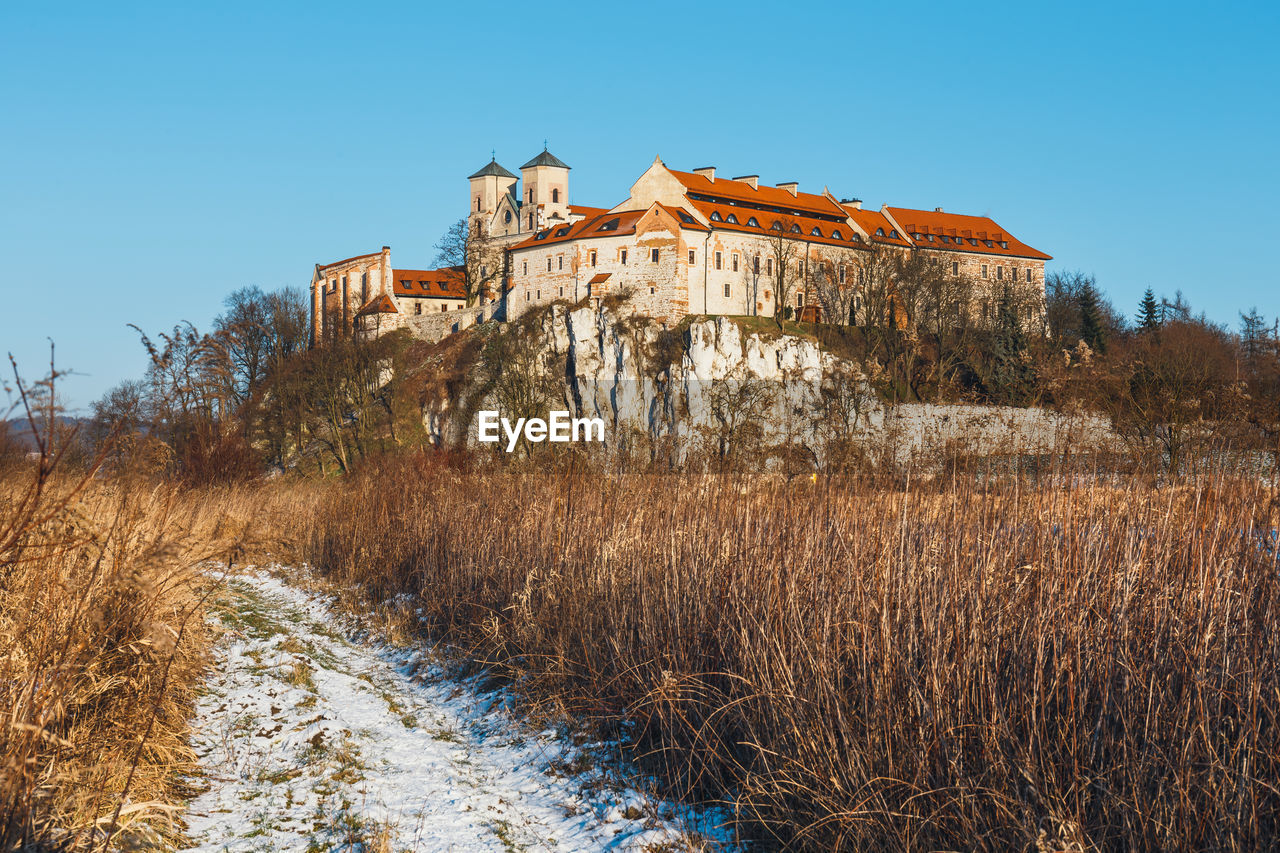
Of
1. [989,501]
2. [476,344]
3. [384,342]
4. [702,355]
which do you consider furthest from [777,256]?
[989,501]

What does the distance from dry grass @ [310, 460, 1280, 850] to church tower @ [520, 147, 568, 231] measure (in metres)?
72.5

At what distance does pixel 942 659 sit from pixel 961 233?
71516mm

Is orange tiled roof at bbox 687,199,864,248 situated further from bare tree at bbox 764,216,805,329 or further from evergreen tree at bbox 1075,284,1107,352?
evergreen tree at bbox 1075,284,1107,352

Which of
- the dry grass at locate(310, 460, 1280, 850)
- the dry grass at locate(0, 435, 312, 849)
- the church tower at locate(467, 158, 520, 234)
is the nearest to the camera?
the dry grass at locate(310, 460, 1280, 850)

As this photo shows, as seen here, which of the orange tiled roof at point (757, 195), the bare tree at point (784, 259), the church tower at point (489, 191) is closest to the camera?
the bare tree at point (784, 259)

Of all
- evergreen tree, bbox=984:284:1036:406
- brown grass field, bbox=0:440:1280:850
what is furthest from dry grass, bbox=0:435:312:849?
evergreen tree, bbox=984:284:1036:406

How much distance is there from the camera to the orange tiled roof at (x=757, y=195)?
209ft

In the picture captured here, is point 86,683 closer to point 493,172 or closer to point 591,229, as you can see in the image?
point 591,229

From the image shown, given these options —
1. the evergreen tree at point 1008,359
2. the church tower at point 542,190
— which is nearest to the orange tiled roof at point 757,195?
the church tower at point 542,190

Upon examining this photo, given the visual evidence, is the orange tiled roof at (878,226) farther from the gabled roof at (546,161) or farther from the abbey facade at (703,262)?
the gabled roof at (546,161)

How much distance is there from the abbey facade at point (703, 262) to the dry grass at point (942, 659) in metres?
50.4

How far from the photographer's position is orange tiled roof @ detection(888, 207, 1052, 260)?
68.6 meters

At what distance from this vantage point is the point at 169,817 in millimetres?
4344

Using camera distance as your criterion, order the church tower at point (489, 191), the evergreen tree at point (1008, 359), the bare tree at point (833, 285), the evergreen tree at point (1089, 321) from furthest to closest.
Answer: the church tower at point (489, 191), the bare tree at point (833, 285), the evergreen tree at point (1089, 321), the evergreen tree at point (1008, 359)
